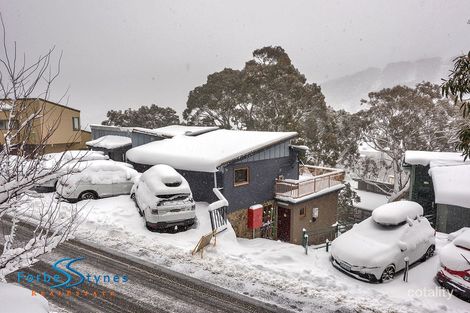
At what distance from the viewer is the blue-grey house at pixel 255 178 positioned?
596 inches

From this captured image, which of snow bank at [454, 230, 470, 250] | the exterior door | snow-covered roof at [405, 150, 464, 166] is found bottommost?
the exterior door

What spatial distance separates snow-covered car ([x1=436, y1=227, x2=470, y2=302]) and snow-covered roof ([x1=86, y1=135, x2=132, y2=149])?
22.0 m

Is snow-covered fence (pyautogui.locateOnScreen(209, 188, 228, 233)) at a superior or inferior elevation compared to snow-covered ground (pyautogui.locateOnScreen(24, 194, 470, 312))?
superior

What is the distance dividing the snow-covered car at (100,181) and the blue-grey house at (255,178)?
186 cm

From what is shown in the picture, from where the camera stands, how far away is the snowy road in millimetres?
7359

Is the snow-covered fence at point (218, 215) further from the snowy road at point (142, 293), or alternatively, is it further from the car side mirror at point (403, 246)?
the car side mirror at point (403, 246)

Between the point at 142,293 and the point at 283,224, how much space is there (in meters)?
10.7

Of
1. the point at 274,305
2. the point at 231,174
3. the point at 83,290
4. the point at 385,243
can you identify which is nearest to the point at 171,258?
the point at 83,290

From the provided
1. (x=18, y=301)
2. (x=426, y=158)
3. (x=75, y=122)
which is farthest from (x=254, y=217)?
(x=75, y=122)

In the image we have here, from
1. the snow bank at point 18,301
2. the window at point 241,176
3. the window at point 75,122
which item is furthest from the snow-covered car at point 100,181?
the window at point 75,122

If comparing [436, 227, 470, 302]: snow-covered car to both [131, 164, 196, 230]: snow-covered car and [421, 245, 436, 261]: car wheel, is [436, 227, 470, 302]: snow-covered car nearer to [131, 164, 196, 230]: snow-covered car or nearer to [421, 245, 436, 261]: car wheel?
[421, 245, 436, 261]: car wheel

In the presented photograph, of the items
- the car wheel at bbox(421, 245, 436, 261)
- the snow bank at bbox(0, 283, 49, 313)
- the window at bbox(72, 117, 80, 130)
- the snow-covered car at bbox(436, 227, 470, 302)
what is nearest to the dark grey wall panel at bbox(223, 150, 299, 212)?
the car wheel at bbox(421, 245, 436, 261)

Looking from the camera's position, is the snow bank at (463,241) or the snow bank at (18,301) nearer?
the snow bank at (18,301)

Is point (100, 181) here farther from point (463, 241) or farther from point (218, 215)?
point (463, 241)
